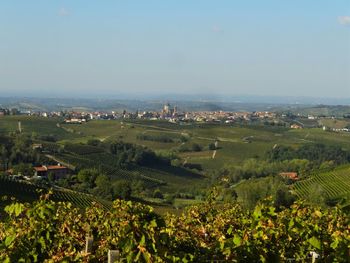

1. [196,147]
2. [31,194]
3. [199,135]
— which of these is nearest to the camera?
[31,194]

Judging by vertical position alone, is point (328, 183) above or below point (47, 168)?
above

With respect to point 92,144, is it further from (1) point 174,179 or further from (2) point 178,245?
(2) point 178,245

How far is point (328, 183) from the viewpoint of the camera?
2156 inches

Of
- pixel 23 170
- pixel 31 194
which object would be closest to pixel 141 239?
pixel 31 194

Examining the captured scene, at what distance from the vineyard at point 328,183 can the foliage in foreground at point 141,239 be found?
1661 inches

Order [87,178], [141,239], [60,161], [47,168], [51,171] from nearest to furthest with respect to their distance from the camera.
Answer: [141,239] → [87,178] → [51,171] → [47,168] → [60,161]

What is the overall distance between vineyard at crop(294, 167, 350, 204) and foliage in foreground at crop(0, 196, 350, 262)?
138 feet

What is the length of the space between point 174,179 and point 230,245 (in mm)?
71398

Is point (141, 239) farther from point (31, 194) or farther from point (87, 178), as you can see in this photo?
point (87, 178)

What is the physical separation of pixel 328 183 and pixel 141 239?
173 ft

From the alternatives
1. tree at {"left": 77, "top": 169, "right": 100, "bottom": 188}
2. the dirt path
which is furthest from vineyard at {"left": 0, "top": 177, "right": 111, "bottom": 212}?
the dirt path

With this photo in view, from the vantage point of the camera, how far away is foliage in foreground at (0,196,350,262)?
526 cm

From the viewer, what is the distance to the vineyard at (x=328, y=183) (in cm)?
4984

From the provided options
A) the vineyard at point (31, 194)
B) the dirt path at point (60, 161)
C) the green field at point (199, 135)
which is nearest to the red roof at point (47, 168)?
the dirt path at point (60, 161)
